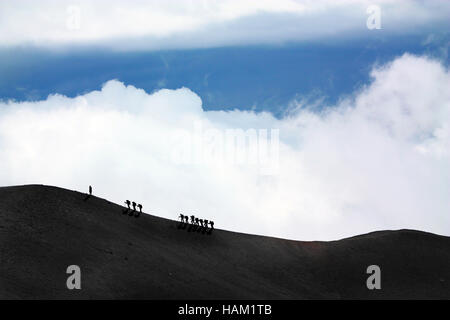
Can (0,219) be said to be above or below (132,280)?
above

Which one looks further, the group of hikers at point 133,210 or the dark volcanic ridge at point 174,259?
the group of hikers at point 133,210

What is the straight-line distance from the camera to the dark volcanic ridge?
4716cm

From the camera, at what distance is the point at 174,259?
57.2 meters

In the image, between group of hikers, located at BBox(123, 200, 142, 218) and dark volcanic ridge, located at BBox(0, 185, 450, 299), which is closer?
dark volcanic ridge, located at BBox(0, 185, 450, 299)

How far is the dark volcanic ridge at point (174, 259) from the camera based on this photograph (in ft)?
155
